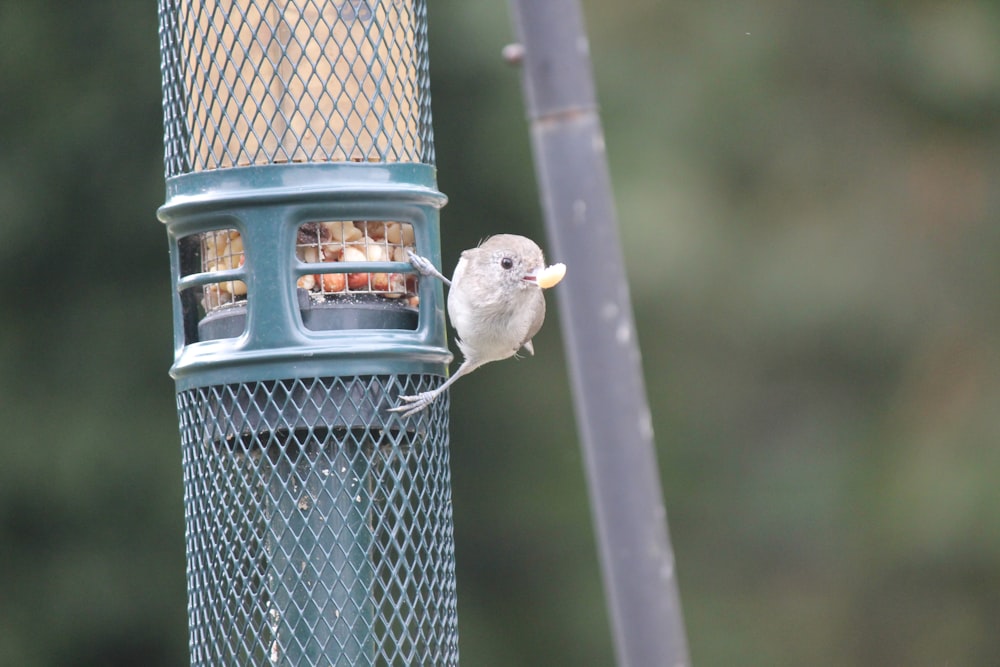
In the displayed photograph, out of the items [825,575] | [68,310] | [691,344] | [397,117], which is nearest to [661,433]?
[691,344]

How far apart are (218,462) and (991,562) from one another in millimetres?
4383

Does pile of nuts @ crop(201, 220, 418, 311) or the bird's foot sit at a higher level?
pile of nuts @ crop(201, 220, 418, 311)

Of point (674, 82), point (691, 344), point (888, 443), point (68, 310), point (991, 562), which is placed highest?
point (674, 82)

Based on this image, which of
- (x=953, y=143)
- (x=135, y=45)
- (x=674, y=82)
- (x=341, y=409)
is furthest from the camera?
(x=953, y=143)

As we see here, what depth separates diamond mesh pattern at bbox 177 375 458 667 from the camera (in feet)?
9.21

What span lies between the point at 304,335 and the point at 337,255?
211 millimetres

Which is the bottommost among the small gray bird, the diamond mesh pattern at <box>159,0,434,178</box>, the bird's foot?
the bird's foot

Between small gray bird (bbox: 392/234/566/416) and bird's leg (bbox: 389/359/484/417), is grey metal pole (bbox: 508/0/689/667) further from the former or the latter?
small gray bird (bbox: 392/234/566/416)

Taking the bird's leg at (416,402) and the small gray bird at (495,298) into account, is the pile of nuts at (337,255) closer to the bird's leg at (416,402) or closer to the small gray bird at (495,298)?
the bird's leg at (416,402)

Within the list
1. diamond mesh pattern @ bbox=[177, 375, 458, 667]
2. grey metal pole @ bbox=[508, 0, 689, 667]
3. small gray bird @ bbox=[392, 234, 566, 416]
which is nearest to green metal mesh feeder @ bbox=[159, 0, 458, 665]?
diamond mesh pattern @ bbox=[177, 375, 458, 667]

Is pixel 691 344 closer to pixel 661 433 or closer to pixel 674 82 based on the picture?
pixel 661 433

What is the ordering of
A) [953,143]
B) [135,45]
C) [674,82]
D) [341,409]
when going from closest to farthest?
[341,409] → [135,45] → [674,82] → [953,143]

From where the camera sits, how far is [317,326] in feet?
9.55

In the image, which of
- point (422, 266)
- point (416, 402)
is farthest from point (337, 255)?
point (416, 402)
